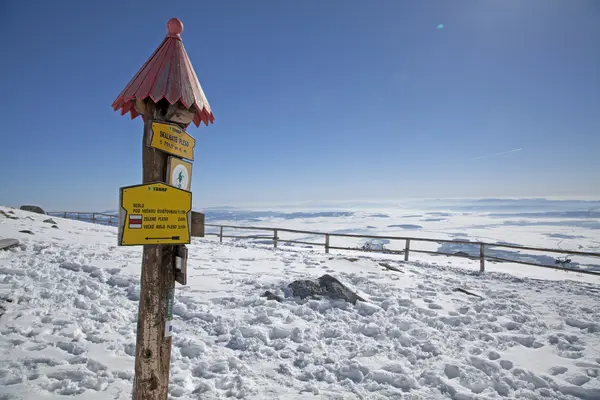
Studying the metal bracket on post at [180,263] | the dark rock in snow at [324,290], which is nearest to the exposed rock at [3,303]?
the metal bracket on post at [180,263]

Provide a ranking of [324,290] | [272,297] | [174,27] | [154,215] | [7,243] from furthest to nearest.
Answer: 1. [7,243]
2. [324,290]
3. [272,297]
4. [174,27]
5. [154,215]

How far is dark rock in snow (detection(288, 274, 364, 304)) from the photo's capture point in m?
5.82

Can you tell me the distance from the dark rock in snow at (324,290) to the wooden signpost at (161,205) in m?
3.61

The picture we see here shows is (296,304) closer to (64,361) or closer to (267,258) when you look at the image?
(64,361)

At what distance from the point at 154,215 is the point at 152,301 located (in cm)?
75

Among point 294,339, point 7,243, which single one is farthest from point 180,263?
point 7,243

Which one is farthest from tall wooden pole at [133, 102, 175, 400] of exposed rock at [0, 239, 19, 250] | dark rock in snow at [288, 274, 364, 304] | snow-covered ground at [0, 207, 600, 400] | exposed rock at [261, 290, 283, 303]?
exposed rock at [0, 239, 19, 250]

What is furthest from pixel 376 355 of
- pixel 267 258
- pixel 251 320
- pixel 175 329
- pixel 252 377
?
pixel 267 258

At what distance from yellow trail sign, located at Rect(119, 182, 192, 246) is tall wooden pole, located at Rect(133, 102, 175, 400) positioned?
0.16 meters

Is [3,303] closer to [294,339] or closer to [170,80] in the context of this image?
[294,339]

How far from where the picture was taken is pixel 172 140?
2494 millimetres

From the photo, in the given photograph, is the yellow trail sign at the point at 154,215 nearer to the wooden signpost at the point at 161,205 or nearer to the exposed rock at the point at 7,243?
the wooden signpost at the point at 161,205

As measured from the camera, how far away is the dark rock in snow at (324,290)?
5.82 meters

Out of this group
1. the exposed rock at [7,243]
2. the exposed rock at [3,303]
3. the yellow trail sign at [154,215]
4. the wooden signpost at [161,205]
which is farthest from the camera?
the exposed rock at [7,243]
